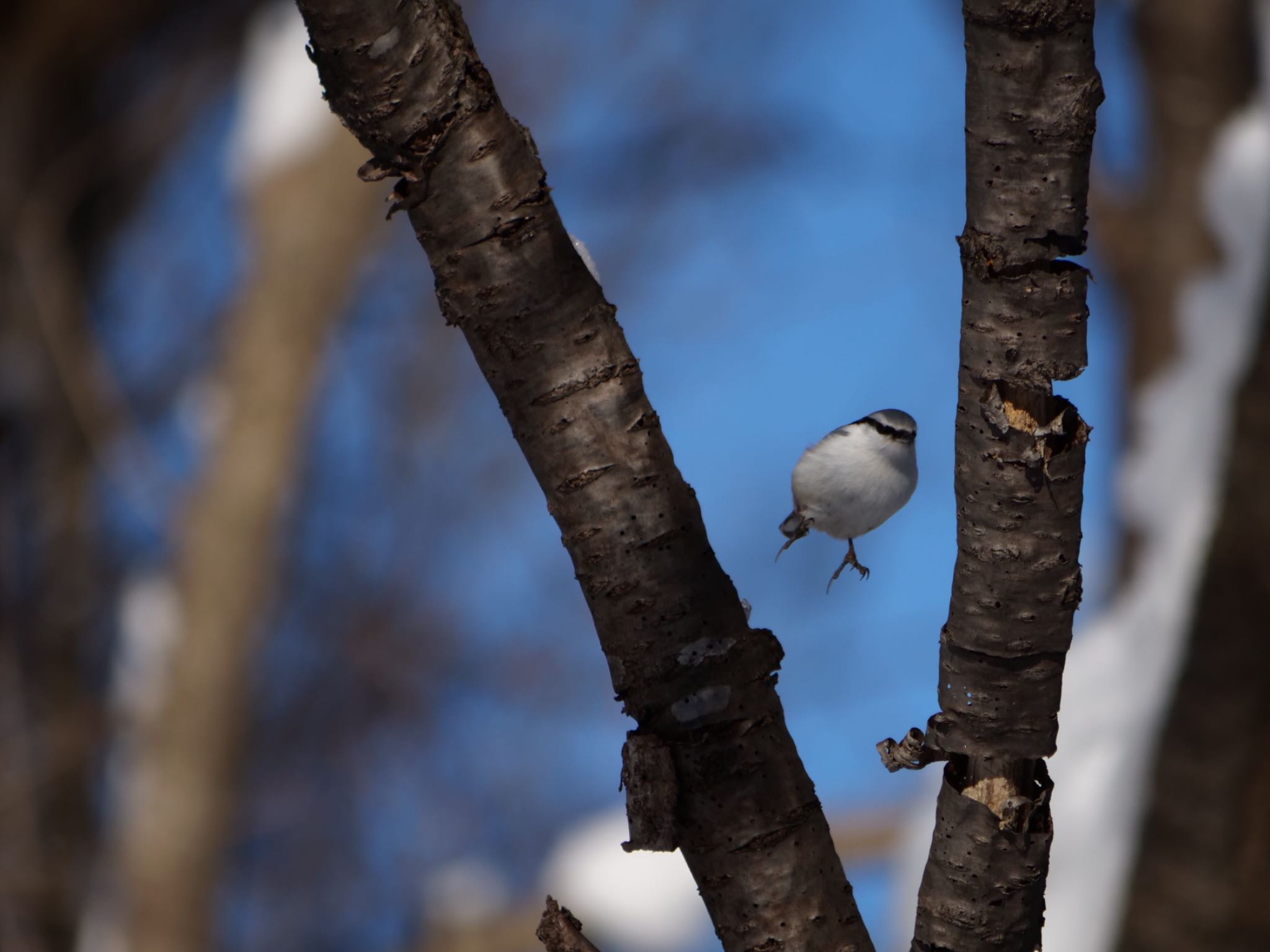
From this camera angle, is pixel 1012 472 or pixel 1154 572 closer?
pixel 1012 472

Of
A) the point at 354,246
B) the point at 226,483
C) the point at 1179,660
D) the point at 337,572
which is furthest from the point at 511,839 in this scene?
the point at 1179,660

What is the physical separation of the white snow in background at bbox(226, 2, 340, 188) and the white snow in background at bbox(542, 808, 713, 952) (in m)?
3.56

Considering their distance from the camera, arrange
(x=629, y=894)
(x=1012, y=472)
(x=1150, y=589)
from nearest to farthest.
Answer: (x=1012, y=472) < (x=1150, y=589) < (x=629, y=894)

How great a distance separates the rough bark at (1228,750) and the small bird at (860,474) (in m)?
1.65

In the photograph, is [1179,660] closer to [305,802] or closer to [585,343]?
[585,343]

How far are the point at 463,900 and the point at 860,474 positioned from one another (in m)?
4.90

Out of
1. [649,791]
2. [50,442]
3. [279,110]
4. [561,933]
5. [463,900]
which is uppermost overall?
[279,110]

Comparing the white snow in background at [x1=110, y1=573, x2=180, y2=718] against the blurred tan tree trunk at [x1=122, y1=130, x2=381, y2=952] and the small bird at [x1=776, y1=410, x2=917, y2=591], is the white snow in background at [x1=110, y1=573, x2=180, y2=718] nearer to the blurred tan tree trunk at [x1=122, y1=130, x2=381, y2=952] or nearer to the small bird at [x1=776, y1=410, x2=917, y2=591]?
the blurred tan tree trunk at [x1=122, y1=130, x2=381, y2=952]

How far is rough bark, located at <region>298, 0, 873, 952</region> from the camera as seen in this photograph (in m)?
1.12

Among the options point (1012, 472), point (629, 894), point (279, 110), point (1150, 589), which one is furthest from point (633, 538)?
point (279, 110)

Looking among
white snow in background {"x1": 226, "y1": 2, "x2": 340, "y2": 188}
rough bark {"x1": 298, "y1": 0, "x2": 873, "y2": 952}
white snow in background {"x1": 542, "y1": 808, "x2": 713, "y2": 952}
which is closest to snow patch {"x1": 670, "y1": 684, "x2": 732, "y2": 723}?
rough bark {"x1": 298, "y1": 0, "x2": 873, "y2": 952}

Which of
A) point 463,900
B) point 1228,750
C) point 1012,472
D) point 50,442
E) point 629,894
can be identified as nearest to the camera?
point 1012,472

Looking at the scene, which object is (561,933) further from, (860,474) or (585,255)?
(585,255)

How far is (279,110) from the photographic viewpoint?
5.26 metres
